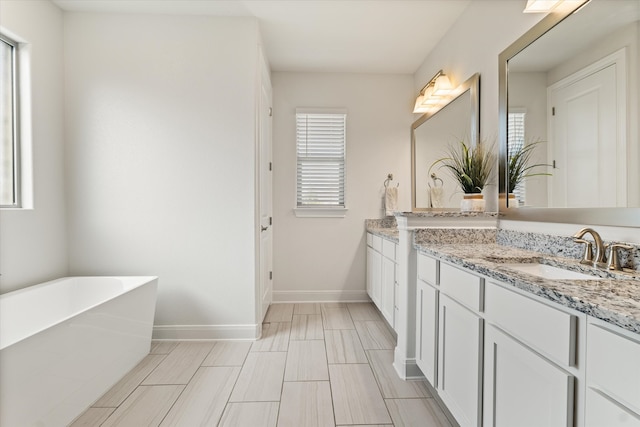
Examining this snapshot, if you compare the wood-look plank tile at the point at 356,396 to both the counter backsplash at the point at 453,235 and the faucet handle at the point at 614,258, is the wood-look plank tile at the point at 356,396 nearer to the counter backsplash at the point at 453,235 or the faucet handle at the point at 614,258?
the counter backsplash at the point at 453,235

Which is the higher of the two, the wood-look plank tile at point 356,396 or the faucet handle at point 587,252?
the faucet handle at point 587,252

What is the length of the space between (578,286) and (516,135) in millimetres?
1248

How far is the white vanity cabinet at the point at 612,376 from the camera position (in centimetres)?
70

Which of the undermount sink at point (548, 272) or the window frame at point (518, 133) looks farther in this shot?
the window frame at point (518, 133)

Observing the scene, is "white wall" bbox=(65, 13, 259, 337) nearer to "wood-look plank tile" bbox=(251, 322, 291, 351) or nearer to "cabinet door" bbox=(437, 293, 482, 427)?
"wood-look plank tile" bbox=(251, 322, 291, 351)

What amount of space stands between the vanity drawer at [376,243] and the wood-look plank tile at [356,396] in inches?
46.3

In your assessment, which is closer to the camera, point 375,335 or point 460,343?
point 460,343

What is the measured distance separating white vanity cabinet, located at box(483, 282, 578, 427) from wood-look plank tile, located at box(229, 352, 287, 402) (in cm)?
122

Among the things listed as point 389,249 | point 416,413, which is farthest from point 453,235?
point 416,413

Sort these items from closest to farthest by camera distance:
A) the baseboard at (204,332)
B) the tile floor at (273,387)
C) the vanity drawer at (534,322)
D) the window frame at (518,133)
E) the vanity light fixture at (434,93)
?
the vanity drawer at (534,322) < the tile floor at (273,387) < the window frame at (518,133) < the baseboard at (204,332) < the vanity light fixture at (434,93)

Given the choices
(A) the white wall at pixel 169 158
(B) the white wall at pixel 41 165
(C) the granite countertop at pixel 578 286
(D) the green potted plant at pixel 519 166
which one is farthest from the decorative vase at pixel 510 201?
(B) the white wall at pixel 41 165

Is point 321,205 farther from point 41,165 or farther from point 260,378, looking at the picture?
point 41,165

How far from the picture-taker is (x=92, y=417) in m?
1.81

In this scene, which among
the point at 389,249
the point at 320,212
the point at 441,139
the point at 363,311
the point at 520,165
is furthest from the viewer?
the point at 320,212
